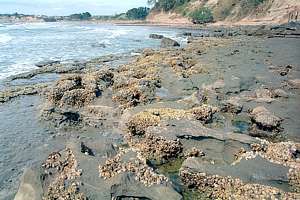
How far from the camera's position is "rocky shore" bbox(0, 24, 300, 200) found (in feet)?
35.2

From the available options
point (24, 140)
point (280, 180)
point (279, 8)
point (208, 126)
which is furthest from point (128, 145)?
point (279, 8)

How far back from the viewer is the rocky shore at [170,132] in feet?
35.2

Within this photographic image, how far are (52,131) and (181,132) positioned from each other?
6.55 metres

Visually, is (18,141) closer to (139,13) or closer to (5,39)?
(5,39)

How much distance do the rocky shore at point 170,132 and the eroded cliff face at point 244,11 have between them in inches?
2780

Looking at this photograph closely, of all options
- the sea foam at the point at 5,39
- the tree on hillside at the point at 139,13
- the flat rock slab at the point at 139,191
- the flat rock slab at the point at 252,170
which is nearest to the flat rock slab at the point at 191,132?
the flat rock slab at the point at 252,170

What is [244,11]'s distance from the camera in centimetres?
11294

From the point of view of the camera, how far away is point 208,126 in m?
16.0

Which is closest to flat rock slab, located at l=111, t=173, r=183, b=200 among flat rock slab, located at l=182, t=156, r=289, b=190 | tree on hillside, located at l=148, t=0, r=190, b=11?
flat rock slab, located at l=182, t=156, r=289, b=190

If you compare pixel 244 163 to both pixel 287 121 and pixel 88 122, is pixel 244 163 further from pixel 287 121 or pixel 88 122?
pixel 88 122

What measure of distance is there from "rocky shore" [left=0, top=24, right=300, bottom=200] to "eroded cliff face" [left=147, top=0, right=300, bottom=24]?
70.6 meters

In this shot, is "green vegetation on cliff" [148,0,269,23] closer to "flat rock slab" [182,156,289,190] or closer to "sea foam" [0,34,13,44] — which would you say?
"sea foam" [0,34,13,44]

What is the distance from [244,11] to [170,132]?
106 metres

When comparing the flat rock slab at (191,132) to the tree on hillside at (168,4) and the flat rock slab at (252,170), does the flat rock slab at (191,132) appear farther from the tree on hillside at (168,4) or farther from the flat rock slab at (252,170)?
the tree on hillside at (168,4)
